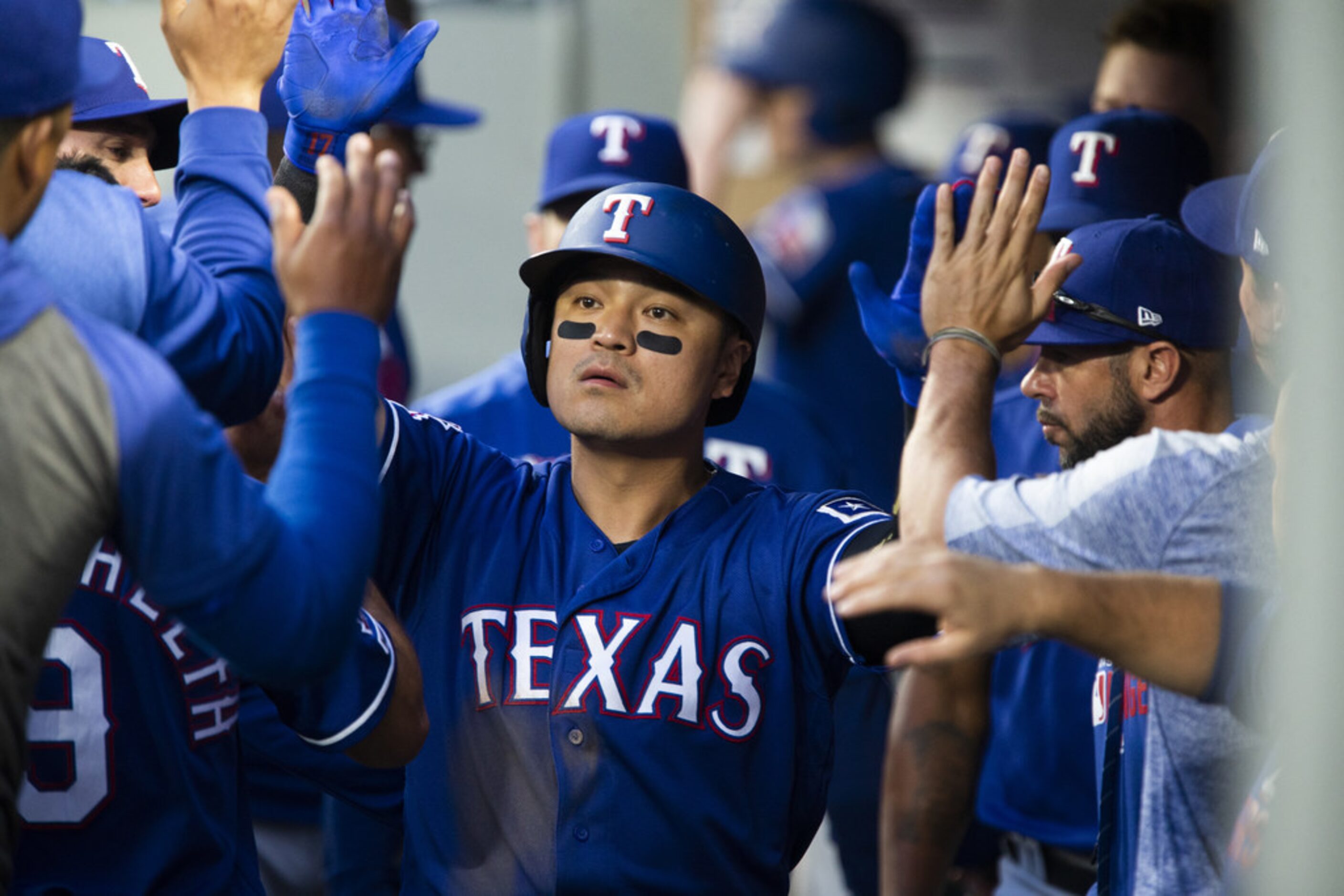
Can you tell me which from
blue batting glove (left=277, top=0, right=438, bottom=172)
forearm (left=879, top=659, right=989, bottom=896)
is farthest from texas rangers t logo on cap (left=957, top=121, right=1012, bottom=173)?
blue batting glove (left=277, top=0, right=438, bottom=172)

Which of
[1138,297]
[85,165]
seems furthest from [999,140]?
[85,165]

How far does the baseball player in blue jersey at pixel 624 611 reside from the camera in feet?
7.70

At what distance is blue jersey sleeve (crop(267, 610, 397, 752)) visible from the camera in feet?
7.14

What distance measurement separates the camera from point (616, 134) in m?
4.20

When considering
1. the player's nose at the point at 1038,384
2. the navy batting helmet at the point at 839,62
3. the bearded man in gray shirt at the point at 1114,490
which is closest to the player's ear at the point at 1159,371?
the bearded man in gray shirt at the point at 1114,490

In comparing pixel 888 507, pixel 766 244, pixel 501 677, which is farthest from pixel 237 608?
pixel 766 244

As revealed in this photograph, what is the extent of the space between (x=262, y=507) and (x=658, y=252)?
1076mm

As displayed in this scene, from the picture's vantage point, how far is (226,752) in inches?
94.7

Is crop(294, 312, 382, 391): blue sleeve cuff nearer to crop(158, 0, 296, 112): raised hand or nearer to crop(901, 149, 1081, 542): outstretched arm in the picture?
crop(158, 0, 296, 112): raised hand

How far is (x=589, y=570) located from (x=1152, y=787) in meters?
0.95

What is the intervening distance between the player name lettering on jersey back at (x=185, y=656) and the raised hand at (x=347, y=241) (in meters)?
0.67

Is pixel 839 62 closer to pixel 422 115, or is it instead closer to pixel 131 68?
pixel 422 115

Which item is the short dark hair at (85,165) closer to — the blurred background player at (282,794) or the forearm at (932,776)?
the blurred background player at (282,794)

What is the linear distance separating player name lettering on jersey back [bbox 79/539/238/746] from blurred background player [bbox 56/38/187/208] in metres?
0.63
